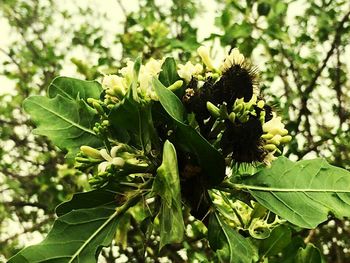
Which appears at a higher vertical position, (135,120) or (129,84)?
(129,84)

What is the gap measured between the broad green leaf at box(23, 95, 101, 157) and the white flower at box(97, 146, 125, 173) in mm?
162

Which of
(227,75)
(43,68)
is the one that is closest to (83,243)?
(227,75)

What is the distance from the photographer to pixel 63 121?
153 centimetres

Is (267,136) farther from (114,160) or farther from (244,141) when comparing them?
(114,160)

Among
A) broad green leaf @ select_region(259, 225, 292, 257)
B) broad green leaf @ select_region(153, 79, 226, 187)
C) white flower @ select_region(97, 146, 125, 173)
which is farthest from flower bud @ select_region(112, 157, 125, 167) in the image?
broad green leaf @ select_region(259, 225, 292, 257)

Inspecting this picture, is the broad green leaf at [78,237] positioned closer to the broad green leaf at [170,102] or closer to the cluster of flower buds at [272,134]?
the broad green leaf at [170,102]

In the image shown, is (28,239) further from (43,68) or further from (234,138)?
(234,138)

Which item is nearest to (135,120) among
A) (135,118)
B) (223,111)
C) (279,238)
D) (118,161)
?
(135,118)

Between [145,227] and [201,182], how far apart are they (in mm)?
290

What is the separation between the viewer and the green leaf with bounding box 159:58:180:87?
1.37m

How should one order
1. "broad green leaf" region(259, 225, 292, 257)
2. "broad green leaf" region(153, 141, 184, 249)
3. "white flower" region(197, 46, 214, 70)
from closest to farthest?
"broad green leaf" region(153, 141, 184, 249), "white flower" region(197, 46, 214, 70), "broad green leaf" region(259, 225, 292, 257)

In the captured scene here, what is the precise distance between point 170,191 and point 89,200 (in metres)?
0.32

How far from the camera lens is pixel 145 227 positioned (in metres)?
1.51

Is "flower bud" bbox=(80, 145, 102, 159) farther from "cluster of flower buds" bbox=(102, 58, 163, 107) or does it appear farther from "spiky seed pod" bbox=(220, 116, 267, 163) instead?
"spiky seed pod" bbox=(220, 116, 267, 163)
